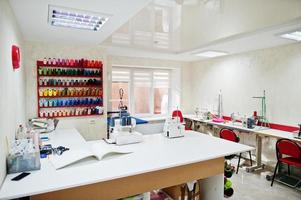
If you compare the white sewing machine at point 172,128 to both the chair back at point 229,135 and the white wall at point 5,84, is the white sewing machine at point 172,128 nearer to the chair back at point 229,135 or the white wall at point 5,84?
the chair back at point 229,135

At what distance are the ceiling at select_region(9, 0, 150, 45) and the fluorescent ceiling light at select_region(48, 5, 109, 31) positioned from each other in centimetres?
7

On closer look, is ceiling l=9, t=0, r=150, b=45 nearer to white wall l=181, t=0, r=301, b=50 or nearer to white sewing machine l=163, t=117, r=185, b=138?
white sewing machine l=163, t=117, r=185, b=138

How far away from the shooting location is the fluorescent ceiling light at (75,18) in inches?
89.5

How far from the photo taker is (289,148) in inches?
123

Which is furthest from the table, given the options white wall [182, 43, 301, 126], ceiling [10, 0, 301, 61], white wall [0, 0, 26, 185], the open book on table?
white wall [0, 0, 26, 185]

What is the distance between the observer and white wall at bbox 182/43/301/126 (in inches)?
153

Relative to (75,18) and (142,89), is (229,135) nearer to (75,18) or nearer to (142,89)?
(142,89)

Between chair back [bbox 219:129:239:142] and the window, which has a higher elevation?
the window

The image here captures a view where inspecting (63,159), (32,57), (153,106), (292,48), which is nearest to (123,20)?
(63,159)

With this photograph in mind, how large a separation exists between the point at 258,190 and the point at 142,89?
3811 millimetres

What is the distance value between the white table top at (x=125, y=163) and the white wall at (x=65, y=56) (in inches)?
57.3

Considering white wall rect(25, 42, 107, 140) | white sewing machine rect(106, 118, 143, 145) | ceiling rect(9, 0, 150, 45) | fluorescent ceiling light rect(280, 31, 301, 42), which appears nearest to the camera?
ceiling rect(9, 0, 150, 45)

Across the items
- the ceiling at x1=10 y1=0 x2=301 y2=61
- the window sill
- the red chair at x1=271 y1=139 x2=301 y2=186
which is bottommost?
the red chair at x1=271 y1=139 x2=301 y2=186

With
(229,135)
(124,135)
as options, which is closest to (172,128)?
(124,135)
